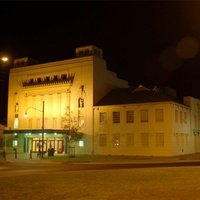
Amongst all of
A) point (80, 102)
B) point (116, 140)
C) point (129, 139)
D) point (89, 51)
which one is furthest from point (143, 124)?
point (89, 51)

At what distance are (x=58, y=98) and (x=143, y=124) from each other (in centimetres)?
1631

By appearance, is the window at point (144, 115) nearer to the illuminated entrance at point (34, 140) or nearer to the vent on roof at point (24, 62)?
the illuminated entrance at point (34, 140)

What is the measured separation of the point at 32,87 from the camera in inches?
2586

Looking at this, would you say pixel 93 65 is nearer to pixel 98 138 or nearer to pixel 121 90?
pixel 121 90

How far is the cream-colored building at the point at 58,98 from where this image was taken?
5925 cm

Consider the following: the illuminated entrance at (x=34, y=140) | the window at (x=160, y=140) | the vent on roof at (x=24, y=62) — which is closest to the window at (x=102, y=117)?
the illuminated entrance at (x=34, y=140)

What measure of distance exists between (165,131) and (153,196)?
3901 centimetres

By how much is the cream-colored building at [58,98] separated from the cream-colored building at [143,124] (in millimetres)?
2404

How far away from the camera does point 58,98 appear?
62.6m

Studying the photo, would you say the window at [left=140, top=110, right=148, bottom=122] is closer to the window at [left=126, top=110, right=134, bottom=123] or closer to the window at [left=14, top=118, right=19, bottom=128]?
the window at [left=126, top=110, right=134, bottom=123]

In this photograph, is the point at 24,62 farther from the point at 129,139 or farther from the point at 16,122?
the point at 129,139

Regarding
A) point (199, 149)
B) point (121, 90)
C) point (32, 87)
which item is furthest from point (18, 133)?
point (199, 149)

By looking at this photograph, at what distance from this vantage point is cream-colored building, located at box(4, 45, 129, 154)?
59250 millimetres

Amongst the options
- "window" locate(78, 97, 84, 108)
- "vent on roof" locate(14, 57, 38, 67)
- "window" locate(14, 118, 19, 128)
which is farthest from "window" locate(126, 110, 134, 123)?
"vent on roof" locate(14, 57, 38, 67)
